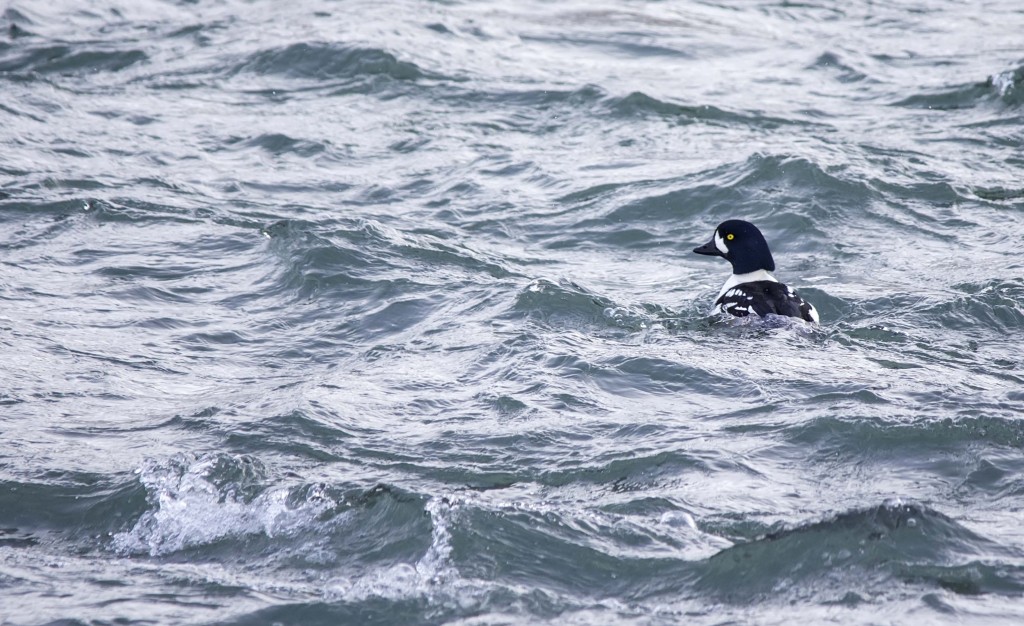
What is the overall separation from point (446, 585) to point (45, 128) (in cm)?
859

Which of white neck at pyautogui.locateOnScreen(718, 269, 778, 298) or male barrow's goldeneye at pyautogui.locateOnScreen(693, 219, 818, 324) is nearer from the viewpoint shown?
male barrow's goldeneye at pyautogui.locateOnScreen(693, 219, 818, 324)

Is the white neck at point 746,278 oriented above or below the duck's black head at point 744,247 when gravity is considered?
below

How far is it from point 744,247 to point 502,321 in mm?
1890

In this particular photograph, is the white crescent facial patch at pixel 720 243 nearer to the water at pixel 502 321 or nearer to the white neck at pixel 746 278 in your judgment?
the white neck at pixel 746 278

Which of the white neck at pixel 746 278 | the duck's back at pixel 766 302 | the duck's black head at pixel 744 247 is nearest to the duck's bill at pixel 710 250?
the duck's black head at pixel 744 247

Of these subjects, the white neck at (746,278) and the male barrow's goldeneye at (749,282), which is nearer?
the male barrow's goldeneye at (749,282)

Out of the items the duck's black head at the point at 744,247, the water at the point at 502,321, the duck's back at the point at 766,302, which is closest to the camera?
the water at the point at 502,321

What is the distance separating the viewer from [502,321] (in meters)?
8.20

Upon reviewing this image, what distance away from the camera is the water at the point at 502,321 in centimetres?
514

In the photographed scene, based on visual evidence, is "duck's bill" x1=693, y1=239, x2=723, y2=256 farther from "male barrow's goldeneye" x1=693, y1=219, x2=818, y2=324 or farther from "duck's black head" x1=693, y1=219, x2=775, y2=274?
"duck's black head" x1=693, y1=219, x2=775, y2=274

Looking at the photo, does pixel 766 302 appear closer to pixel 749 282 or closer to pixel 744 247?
pixel 749 282

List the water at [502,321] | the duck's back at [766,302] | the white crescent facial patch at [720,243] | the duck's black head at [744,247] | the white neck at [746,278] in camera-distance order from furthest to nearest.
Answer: the white crescent facial patch at [720,243]
the duck's black head at [744,247]
the white neck at [746,278]
the duck's back at [766,302]
the water at [502,321]

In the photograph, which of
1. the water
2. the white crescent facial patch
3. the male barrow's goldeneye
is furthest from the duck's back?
the white crescent facial patch

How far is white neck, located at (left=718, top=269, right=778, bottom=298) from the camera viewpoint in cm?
856
